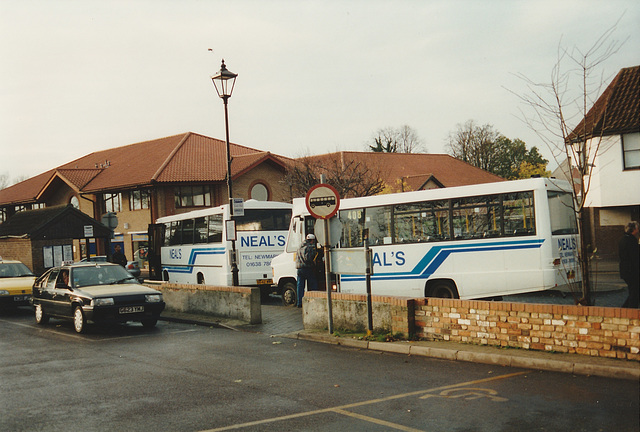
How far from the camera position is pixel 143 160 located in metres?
50.1

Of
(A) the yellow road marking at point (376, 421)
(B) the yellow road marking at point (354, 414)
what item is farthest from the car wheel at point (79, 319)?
(A) the yellow road marking at point (376, 421)

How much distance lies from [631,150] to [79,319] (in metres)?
25.7

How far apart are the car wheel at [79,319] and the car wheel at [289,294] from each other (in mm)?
6011

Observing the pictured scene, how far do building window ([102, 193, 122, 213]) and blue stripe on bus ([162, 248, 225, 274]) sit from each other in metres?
23.3

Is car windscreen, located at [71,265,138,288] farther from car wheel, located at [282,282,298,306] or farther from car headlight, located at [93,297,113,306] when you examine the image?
car wheel, located at [282,282,298,306]

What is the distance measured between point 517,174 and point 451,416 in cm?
8116

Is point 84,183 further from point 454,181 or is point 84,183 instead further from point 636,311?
point 636,311

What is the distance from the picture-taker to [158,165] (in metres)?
46.4

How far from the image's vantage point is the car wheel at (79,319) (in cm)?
1465

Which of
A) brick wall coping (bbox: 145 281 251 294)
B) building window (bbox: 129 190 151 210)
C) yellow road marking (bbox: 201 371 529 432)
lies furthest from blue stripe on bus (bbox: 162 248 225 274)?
building window (bbox: 129 190 151 210)

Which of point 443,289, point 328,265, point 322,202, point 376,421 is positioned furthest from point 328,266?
point 376,421

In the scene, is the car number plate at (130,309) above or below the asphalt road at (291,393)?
above

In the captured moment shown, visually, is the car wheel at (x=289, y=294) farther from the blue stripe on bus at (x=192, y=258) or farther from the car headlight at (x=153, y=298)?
the car headlight at (x=153, y=298)

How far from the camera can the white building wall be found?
30.3 metres
